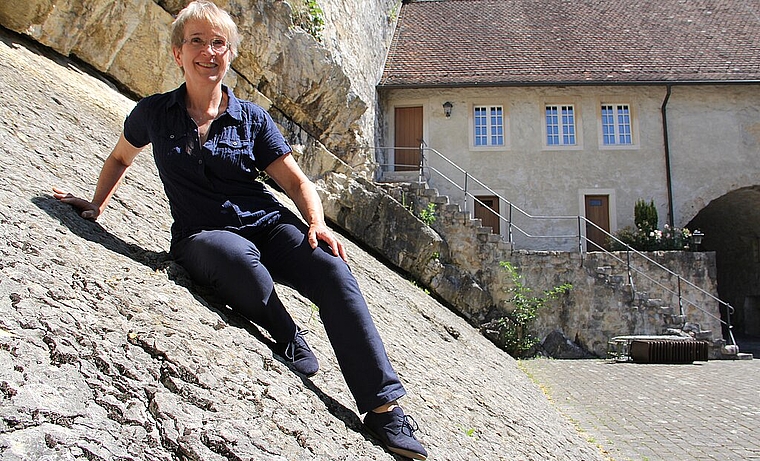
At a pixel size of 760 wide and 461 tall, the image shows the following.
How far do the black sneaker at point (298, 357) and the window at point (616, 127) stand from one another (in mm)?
17344

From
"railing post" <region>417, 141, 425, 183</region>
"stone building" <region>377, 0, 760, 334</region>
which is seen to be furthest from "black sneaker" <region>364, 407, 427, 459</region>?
"stone building" <region>377, 0, 760, 334</region>

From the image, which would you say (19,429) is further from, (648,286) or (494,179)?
(494,179)

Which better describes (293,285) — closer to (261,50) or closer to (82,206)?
(82,206)

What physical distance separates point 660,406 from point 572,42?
1546cm

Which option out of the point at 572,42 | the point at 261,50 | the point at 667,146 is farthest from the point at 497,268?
the point at 572,42

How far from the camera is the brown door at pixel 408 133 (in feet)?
61.2

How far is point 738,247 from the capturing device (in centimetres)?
2136

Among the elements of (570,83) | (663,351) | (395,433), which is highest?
(570,83)

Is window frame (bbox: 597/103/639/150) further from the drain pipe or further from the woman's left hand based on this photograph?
the woman's left hand

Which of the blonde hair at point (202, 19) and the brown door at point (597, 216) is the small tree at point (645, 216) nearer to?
the brown door at point (597, 216)

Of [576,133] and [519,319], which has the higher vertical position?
[576,133]

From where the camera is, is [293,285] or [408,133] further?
[408,133]

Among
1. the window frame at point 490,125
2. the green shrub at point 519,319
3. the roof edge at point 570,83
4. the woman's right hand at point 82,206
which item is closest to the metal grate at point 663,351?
the green shrub at point 519,319

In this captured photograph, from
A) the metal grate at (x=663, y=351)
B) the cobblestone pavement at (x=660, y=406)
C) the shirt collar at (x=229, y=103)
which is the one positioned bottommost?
the cobblestone pavement at (x=660, y=406)
